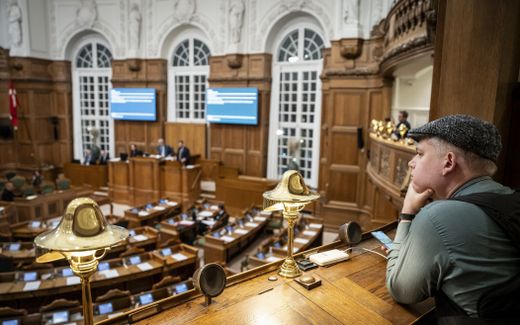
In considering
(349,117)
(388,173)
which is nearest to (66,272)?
(388,173)

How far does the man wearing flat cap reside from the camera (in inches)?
49.2

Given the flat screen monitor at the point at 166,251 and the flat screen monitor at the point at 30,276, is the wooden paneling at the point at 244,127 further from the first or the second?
the flat screen monitor at the point at 30,276

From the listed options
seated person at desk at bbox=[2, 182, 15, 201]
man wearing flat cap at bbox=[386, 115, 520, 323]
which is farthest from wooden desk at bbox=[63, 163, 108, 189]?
man wearing flat cap at bbox=[386, 115, 520, 323]

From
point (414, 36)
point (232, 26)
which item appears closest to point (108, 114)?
point (232, 26)

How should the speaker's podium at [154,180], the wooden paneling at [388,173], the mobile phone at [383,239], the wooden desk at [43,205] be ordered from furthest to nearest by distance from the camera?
the speaker's podium at [154,180], the wooden desk at [43,205], the wooden paneling at [388,173], the mobile phone at [383,239]

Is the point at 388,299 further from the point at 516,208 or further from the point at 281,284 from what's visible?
the point at 516,208

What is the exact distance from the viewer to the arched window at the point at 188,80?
12352 mm

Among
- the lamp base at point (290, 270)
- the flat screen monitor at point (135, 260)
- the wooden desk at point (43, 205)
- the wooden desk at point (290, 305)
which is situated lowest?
the wooden desk at point (43, 205)

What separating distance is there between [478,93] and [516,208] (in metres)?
1.22

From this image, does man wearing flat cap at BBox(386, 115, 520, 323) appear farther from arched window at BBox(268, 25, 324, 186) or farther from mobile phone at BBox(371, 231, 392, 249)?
arched window at BBox(268, 25, 324, 186)

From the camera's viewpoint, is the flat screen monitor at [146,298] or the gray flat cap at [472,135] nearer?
the gray flat cap at [472,135]

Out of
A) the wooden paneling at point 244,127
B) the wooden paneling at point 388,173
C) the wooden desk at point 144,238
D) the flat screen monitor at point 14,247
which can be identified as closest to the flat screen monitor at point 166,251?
the wooden desk at point 144,238

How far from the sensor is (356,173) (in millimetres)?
9188

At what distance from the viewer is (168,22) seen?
39.9ft
